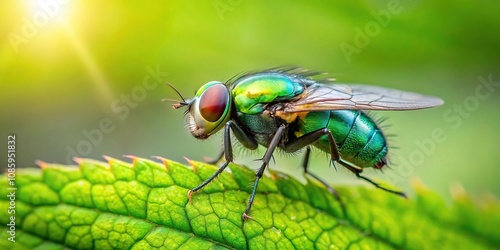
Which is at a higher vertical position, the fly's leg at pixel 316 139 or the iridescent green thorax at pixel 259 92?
the iridescent green thorax at pixel 259 92

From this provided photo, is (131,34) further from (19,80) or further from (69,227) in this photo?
(69,227)

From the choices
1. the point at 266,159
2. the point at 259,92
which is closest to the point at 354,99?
the point at 259,92

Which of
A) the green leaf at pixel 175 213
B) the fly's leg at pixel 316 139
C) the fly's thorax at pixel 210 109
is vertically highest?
Result: the fly's thorax at pixel 210 109

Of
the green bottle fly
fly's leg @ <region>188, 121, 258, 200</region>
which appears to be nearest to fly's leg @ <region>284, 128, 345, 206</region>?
the green bottle fly

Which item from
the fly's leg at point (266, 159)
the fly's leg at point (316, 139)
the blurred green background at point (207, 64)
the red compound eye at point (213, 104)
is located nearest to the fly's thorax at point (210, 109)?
the red compound eye at point (213, 104)

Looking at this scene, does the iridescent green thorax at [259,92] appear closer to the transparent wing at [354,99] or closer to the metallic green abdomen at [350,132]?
the transparent wing at [354,99]

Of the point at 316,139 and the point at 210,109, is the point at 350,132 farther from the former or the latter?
the point at 210,109

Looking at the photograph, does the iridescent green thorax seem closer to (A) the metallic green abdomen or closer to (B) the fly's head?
(B) the fly's head
